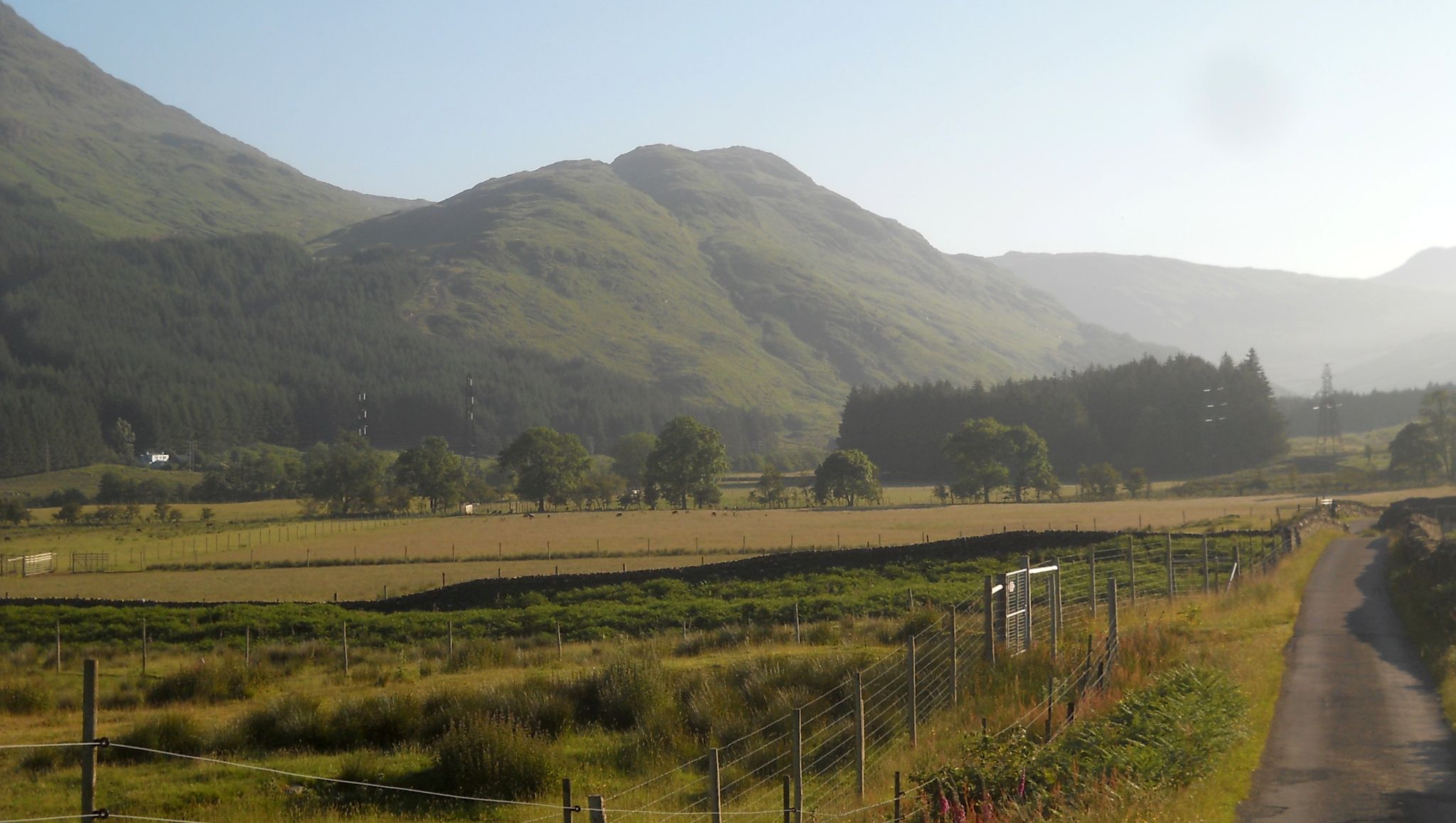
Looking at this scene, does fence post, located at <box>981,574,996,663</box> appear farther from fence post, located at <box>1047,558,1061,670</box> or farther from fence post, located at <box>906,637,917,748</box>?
fence post, located at <box>906,637,917,748</box>

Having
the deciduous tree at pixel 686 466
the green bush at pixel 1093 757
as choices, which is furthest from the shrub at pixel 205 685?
the deciduous tree at pixel 686 466

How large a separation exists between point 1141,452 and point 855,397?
51.2m

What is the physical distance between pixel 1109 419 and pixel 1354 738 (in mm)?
166865

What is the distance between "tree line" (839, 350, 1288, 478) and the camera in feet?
523

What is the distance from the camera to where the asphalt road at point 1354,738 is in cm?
1162

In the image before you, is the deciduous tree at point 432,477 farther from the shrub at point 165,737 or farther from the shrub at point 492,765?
the shrub at point 492,765

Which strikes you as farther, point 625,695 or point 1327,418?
point 1327,418

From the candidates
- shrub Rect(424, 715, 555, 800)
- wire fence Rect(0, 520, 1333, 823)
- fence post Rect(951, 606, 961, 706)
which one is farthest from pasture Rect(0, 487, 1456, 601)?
fence post Rect(951, 606, 961, 706)

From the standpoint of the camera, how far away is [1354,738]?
14.6 metres

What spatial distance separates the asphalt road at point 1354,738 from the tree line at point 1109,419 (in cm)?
12686

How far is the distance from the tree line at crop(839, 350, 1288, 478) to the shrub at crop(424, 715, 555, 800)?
13581 centimetres

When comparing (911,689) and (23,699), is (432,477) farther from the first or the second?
(911,689)

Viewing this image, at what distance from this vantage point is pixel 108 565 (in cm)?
6906

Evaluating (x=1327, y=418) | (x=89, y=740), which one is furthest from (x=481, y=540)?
(x=1327, y=418)
